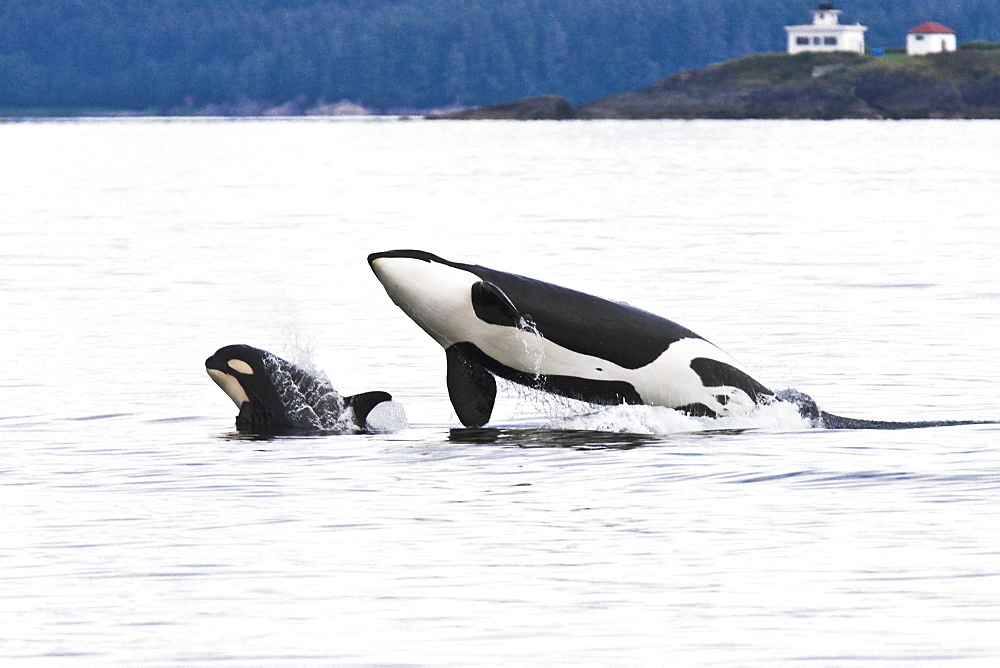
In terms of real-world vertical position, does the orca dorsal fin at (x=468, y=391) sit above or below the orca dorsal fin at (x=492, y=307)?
below

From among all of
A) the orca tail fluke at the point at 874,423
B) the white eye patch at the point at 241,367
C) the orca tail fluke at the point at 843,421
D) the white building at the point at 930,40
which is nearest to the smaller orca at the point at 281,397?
the white eye patch at the point at 241,367

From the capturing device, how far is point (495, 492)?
13297 mm

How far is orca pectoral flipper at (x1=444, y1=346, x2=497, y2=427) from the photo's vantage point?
16.2m

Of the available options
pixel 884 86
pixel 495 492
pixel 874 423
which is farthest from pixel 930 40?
pixel 495 492

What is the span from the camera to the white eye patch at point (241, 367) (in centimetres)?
1678

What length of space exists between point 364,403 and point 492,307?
1.70m

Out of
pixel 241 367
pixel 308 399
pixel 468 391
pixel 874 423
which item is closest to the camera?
pixel 468 391

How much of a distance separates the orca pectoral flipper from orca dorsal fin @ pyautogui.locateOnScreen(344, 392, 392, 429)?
2.38ft

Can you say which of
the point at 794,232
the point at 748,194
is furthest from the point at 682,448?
the point at 748,194

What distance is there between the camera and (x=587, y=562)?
11.0 m

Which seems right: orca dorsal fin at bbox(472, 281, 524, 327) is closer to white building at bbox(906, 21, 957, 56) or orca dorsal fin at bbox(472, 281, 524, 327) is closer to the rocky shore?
the rocky shore

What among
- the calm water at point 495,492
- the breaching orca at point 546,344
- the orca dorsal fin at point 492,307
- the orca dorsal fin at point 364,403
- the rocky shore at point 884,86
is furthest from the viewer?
the rocky shore at point 884,86

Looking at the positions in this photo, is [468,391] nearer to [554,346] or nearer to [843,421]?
[554,346]

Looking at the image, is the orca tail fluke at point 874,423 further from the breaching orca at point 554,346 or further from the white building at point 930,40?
the white building at point 930,40
